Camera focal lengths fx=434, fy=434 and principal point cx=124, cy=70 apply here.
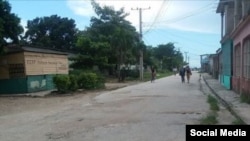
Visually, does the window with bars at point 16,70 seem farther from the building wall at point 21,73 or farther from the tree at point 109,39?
the tree at point 109,39

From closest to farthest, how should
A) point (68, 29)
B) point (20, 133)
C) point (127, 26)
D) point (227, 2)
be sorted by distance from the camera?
point (20, 133) < point (227, 2) < point (127, 26) < point (68, 29)

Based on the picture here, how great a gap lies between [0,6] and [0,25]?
211cm

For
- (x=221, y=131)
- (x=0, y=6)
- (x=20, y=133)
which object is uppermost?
(x=0, y=6)

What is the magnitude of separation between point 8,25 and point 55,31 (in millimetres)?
42918

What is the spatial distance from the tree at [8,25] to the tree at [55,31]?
4099cm

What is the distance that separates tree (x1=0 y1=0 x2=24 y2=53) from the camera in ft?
88.9

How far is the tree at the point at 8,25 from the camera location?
27.1m

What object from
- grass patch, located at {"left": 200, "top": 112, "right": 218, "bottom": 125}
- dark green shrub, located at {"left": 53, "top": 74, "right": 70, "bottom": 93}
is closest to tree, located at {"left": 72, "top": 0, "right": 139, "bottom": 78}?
dark green shrub, located at {"left": 53, "top": 74, "right": 70, "bottom": 93}

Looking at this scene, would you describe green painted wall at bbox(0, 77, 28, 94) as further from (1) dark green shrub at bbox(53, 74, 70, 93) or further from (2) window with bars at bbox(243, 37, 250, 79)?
(2) window with bars at bbox(243, 37, 250, 79)

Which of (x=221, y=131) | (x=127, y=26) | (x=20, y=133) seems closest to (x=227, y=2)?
(x=127, y=26)

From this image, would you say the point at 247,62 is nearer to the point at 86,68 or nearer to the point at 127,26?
the point at 86,68

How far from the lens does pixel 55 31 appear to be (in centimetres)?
7050

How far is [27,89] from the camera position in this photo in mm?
30625

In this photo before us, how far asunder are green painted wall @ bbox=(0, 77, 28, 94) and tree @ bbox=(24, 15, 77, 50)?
127 feet
